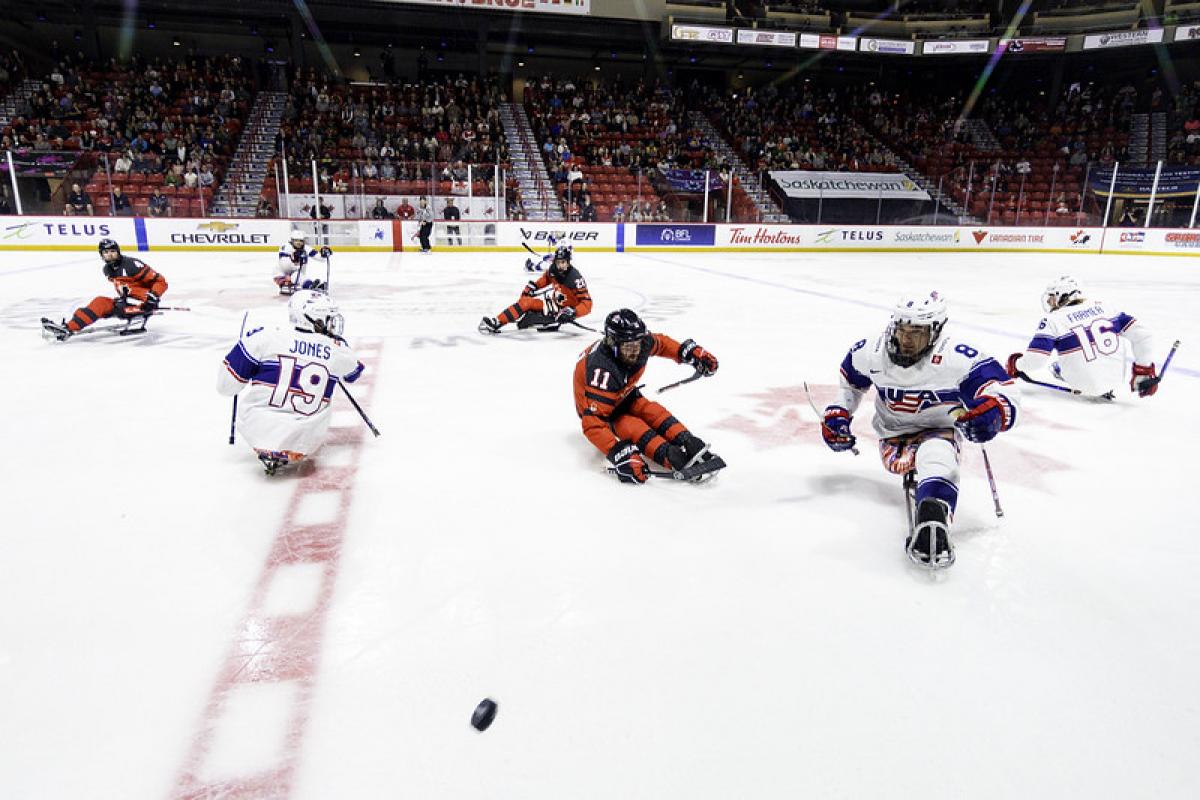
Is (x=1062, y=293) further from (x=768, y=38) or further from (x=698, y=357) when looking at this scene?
(x=768, y=38)

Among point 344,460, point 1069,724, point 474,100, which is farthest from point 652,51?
point 1069,724

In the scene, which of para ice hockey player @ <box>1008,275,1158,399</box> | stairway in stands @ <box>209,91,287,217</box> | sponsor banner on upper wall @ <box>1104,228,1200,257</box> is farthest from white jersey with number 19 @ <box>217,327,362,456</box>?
sponsor banner on upper wall @ <box>1104,228,1200,257</box>

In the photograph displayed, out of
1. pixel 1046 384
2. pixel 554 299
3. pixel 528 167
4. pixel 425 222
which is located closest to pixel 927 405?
pixel 1046 384

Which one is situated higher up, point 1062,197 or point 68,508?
point 1062,197

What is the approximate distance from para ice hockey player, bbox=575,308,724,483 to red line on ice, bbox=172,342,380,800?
1.17m

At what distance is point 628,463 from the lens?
10.4 feet

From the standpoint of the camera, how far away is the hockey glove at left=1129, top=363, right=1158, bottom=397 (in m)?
4.46

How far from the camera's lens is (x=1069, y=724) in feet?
5.85

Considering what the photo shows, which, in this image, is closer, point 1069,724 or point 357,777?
point 357,777

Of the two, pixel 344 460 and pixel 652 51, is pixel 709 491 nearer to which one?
pixel 344 460

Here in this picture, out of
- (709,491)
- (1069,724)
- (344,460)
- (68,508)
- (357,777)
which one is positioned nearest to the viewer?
(357,777)

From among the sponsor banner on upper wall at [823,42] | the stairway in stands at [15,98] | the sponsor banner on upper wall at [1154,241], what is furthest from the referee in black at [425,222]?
the sponsor banner on upper wall at [1154,241]

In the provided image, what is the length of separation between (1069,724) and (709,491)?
1.62m

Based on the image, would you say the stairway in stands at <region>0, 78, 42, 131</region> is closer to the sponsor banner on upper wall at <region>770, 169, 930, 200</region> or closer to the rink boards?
the rink boards
